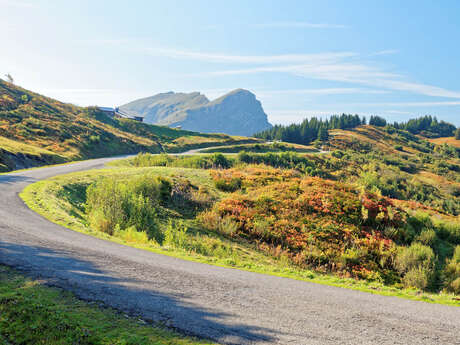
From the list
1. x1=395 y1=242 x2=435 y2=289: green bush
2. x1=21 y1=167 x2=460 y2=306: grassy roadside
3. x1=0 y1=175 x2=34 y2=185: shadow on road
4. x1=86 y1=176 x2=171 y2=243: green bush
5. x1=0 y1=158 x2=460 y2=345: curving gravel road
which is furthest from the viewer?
x1=0 y1=175 x2=34 y2=185: shadow on road

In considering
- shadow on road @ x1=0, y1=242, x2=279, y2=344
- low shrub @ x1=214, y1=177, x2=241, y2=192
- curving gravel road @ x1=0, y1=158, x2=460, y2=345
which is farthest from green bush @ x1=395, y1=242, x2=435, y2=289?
low shrub @ x1=214, y1=177, x2=241, y2=192

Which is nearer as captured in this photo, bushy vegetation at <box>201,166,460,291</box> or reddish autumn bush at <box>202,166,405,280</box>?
bushy vegetation at <box>201,166,460,291</box>

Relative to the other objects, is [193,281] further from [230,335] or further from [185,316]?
[230,335]

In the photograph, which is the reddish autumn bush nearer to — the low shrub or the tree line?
the low shrub

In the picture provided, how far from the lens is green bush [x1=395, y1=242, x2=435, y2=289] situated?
33.9 feet

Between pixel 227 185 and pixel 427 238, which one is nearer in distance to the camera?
pixel 427 238

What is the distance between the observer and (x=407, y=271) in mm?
11578

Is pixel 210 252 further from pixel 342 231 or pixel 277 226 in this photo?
pixel 342 231

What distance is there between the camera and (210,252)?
1143 centimetres

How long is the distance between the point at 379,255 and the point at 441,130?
792ft

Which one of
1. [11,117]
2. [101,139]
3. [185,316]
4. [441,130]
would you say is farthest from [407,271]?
[441,130]

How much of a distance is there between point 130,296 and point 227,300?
6.62 ft

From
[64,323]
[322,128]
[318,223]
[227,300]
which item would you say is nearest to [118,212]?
[64,323]

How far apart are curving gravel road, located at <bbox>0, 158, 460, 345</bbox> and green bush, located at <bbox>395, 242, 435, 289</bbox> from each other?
4.99 meters
